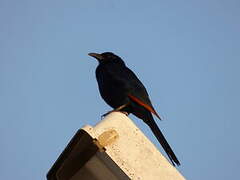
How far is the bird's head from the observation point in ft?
21.0

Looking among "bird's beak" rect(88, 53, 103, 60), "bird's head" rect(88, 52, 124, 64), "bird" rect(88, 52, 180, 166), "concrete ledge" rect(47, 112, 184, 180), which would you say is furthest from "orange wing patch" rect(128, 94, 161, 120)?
"concrete ledge" rect(47, 112, 184, 180)

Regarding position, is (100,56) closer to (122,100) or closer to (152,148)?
(122,100)

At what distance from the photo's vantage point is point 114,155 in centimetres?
223

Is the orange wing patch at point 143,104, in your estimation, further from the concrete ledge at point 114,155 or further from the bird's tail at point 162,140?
the concrete ledge at point 114,155

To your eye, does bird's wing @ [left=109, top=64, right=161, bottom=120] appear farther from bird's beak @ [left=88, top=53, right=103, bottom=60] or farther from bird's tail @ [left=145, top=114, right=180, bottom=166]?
bird's beak @ [left=88, top=53, right=103, bottom=60]

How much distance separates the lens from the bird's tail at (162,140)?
4.45 meters

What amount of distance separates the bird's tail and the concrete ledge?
6.66 feet

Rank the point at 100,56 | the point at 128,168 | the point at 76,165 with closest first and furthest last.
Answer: the point at 128,168 < the point at 76,165 < the point at 100,56

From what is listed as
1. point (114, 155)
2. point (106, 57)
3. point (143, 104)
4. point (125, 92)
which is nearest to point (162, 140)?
point (143, 104)

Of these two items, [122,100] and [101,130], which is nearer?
[101,130]

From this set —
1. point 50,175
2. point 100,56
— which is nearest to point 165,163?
point 50,175

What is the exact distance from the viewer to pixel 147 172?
2.22 m

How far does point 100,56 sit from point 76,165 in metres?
4.12

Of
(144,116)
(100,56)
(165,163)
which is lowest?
(165,163)
